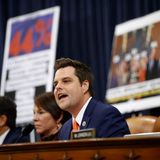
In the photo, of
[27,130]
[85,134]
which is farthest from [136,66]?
[85,134]

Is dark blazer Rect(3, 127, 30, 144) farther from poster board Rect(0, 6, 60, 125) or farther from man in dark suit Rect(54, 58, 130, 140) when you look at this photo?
poster board Rect(0, 6, 60, 125)

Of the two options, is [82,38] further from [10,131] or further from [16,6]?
[10,131]

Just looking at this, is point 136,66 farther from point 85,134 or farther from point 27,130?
point 85,134

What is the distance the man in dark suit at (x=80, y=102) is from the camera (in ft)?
10.3

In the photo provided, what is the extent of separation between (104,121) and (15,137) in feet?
3.37

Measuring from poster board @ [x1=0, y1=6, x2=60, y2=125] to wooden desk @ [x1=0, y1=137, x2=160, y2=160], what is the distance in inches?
143

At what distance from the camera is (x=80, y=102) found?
3428 millimetres

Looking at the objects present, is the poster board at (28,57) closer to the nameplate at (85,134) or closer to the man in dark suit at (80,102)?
the man in dark suit at (80,102)

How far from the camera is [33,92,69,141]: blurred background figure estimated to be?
4.09 meters

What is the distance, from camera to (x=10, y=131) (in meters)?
4.10

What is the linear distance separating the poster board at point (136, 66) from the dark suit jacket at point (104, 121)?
6.08ft

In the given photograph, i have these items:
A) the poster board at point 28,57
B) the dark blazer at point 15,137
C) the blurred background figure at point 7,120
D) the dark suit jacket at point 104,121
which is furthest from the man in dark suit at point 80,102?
the poster board at point 28,57

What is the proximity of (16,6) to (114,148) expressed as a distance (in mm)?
5301

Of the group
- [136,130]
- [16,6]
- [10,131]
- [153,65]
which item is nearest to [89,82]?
[136,130]
